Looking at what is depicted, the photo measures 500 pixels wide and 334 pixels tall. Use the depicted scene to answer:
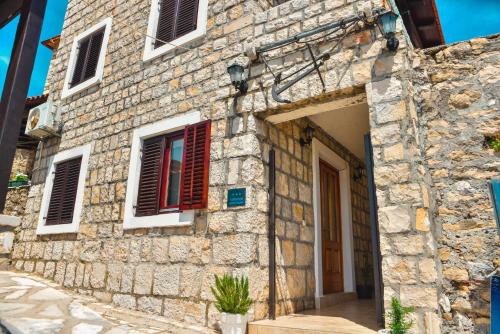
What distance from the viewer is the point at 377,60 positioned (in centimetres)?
381

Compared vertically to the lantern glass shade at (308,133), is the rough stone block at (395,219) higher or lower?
lower

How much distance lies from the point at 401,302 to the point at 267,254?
1.60 meters

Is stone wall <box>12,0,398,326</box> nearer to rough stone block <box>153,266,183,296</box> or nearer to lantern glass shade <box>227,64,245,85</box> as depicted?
rough stone block <box>153,266,183,296</box>

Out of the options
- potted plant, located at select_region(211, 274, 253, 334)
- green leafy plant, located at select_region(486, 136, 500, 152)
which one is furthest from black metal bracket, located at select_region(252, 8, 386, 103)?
potted plant, located at select_region(211, 274, 253, 334)

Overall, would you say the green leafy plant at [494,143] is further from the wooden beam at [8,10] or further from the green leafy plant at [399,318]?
the wooden beam at [8,10]

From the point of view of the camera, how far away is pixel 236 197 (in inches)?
169

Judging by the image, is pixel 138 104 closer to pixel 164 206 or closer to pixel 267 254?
pixel 164 206

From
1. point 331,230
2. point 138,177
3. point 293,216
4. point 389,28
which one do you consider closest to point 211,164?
point 293,216

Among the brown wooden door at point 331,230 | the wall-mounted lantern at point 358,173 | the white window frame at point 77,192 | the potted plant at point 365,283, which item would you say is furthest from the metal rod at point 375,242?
the white window frame at point 77,192

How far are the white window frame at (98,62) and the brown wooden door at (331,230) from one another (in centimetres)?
462

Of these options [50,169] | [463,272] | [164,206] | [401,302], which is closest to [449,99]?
[463,272]

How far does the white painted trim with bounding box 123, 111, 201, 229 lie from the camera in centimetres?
474

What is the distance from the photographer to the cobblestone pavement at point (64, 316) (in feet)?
12.2

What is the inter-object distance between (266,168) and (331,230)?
7.79 feet
